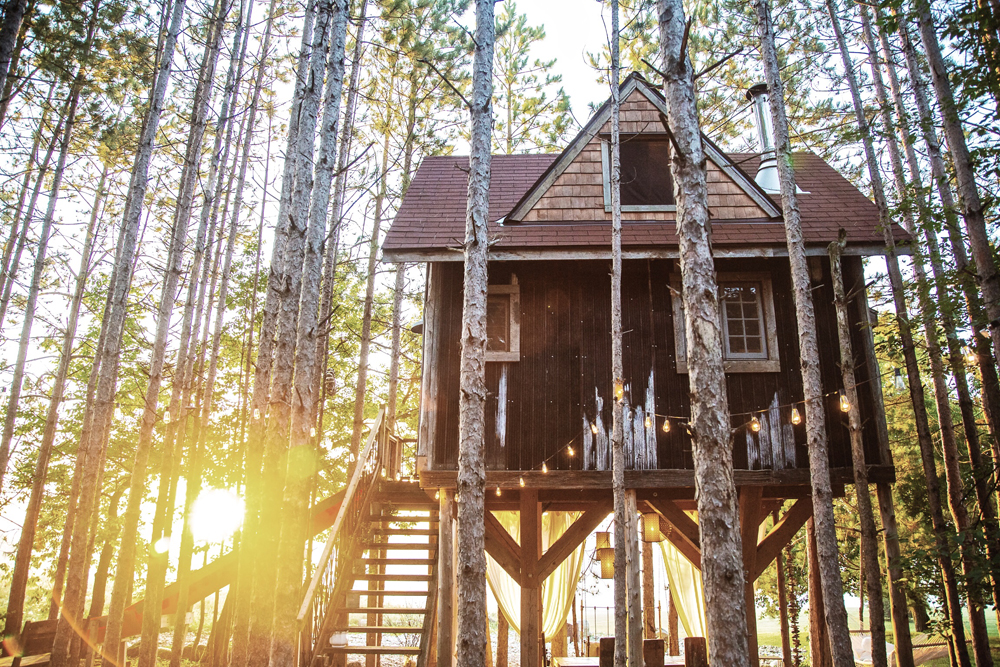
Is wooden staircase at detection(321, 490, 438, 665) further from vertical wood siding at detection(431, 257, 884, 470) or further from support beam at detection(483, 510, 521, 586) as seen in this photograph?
vertical wood siding at detection(431, 257, 884, 470)

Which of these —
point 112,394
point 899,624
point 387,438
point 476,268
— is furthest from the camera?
point 387,438

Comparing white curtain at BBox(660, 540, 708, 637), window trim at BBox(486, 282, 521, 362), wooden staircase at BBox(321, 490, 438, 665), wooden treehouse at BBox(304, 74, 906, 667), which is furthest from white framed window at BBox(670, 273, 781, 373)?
white curtain at BBox(660, 540, 708, 637)

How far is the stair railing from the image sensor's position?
708 centimetres

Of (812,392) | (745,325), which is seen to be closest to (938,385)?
(745,325)

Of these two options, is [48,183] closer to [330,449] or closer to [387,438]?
[330,449]

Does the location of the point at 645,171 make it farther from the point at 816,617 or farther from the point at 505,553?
the point at 816,617

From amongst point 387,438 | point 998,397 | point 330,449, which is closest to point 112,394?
point 387,438

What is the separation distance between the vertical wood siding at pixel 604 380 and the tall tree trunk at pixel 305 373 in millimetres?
2462

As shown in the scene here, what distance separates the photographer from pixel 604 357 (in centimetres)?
929

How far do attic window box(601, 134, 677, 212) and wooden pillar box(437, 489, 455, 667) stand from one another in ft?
18.4

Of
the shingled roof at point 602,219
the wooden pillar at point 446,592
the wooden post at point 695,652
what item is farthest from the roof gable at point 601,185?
the wooden post at point 695,652

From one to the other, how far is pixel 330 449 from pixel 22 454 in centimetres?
851

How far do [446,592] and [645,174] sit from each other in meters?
6.94

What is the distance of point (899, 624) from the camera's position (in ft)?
27.1
